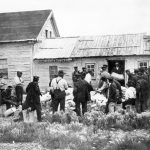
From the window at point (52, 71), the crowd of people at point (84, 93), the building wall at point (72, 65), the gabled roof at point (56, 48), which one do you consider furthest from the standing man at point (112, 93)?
the window at point (52, 71)

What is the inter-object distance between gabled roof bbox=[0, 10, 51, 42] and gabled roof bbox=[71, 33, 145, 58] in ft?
11.2

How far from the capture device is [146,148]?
322 inches

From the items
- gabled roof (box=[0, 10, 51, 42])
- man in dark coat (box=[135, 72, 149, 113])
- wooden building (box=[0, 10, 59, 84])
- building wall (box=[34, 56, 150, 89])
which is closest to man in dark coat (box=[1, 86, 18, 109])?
man in dark coat (box=[135, 72, 149, 113])

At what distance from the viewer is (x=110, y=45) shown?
25.2 meters

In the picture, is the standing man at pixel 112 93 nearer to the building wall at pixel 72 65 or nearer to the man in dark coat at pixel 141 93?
the man in dark coat at pixel 141 93

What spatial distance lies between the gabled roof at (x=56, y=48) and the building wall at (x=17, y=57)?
74 cm

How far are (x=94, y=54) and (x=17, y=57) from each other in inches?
224

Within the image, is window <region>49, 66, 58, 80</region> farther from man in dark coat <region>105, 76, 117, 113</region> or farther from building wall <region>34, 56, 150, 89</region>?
man in dark coat <region>105, 76, 117, 113</region>

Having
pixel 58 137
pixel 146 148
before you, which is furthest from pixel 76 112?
pixel 146 148

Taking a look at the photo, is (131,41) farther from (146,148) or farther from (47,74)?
(146,148)

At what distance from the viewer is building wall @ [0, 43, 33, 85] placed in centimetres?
2586

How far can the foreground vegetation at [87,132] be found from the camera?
8852 millimetres

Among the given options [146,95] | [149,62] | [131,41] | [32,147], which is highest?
[131,41]

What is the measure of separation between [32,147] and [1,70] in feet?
58.3
